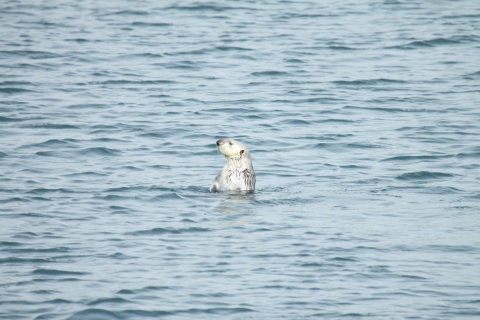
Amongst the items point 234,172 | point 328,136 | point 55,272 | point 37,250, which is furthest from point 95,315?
point 328,136

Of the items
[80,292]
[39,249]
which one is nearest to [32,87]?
[39,249]

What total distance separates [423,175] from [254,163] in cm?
300

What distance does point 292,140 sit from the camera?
1881 cm

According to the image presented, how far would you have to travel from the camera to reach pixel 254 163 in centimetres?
→ 1691

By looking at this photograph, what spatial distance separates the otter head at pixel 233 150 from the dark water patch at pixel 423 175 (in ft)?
8.96

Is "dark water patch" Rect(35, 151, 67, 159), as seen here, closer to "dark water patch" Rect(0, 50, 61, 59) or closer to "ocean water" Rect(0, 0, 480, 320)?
"ocean water" Rect(0, 0, 480, 320)

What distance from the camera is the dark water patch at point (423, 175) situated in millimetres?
15570

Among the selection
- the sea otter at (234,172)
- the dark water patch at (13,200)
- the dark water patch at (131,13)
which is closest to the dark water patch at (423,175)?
the sea otter at (234,172)

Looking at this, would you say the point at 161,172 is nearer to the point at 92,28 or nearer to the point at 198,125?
the point at 198,125

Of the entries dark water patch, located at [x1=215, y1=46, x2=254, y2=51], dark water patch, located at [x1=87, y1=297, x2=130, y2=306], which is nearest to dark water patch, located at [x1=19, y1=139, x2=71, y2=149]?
dark water patch, located at [x1=87, y1=297, x2=130, y2=306]

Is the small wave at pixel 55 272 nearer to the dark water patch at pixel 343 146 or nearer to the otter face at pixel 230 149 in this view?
the otter face at pixel 230 149

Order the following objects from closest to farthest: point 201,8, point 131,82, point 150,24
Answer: point 131,82 → point 150,24 → point 201,8

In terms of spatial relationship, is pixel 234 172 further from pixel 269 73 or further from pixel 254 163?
pixel 269 73

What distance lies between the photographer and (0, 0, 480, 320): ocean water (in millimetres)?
10453
